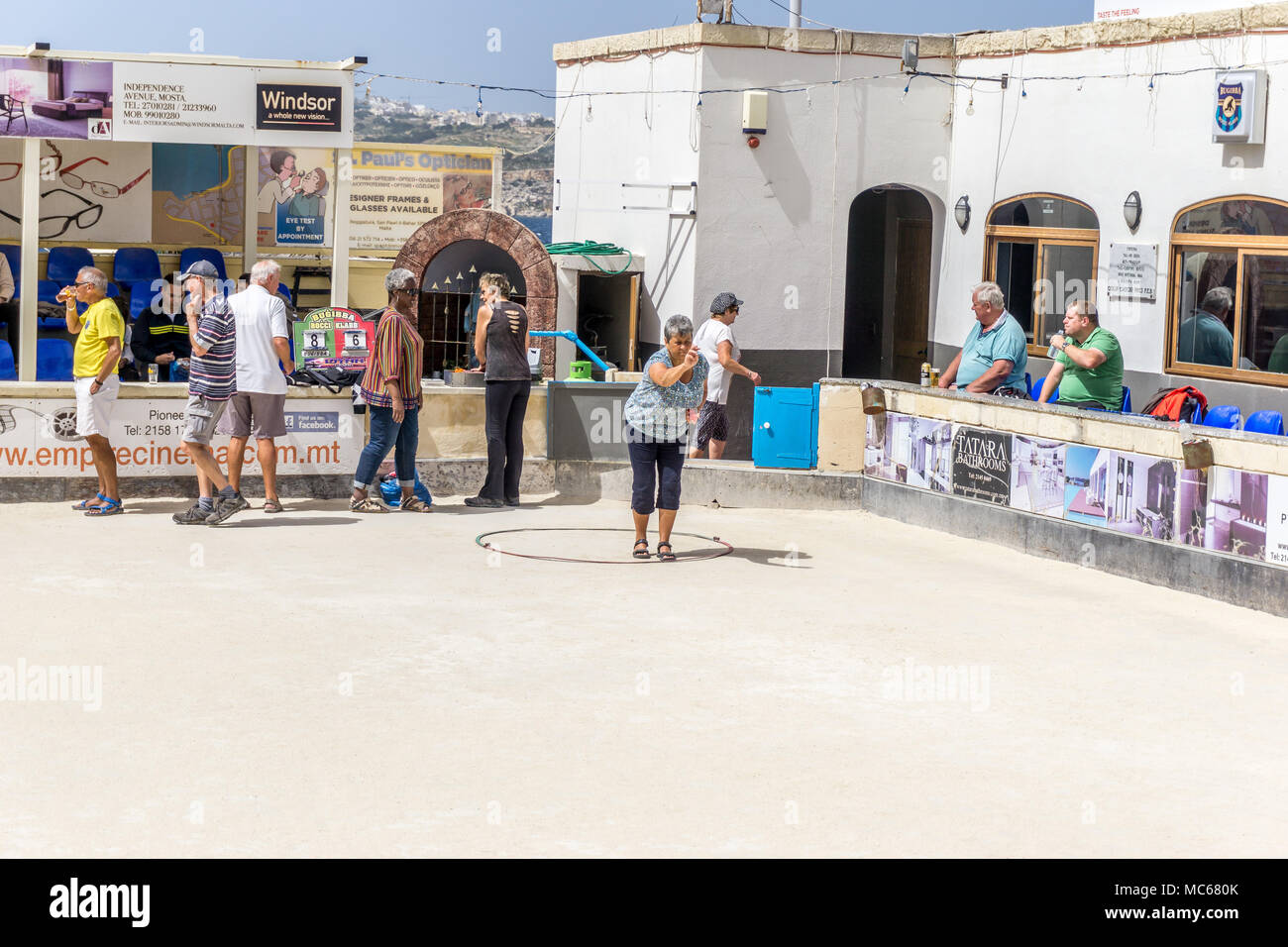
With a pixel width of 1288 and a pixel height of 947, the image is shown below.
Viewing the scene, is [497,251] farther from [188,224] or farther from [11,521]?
[11,521]

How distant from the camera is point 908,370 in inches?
786

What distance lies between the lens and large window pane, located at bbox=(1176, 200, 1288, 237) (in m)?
13.9

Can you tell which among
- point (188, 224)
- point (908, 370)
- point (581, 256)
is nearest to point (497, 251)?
point (581, 256)

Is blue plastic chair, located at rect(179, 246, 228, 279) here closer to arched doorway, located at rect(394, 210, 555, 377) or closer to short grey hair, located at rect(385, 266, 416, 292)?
arched doorway, located at rect(394, 210, 555, 377)

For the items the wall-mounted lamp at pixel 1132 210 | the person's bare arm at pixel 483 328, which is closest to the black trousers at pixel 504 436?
the person's bare arm at pixel 483 328

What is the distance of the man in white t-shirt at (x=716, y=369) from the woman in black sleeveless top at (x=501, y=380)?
1647 millimetres

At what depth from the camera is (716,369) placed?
1410cm

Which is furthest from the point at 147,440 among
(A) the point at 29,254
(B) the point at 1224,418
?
(B) the point at 1224,418

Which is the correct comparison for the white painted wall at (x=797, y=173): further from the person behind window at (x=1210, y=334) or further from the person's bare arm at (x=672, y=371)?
the person's bare arm at (x=672, y=371)

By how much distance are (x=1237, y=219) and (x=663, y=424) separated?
20.7ft

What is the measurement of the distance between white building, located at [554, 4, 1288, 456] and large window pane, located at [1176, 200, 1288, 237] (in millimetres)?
19

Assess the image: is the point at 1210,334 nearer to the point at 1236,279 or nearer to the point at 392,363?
the point at 1236,279

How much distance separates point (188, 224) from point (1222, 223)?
1002cm

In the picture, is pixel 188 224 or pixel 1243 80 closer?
pixel 1243 80
